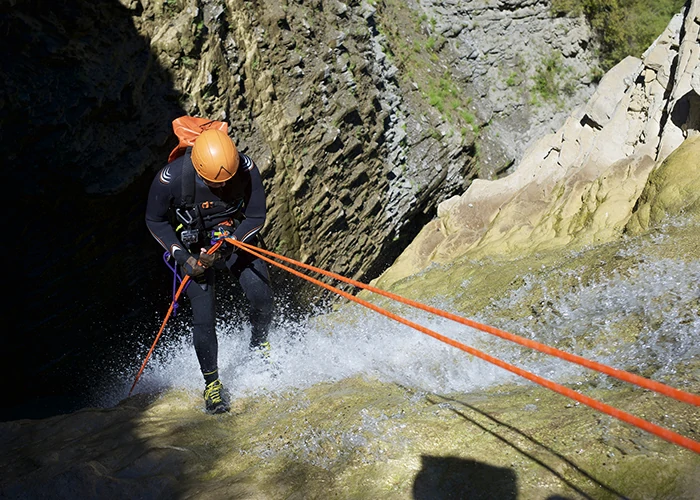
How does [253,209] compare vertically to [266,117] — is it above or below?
below

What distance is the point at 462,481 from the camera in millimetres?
2949

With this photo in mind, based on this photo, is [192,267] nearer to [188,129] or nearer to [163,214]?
[163,214]

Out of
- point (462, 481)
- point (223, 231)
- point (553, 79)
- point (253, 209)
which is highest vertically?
point (553, 79)

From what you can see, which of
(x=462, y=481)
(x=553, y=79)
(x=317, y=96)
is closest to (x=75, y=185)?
(x=317, y=96)

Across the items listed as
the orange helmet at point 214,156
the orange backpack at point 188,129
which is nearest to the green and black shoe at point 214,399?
the orange helmet at point 214,156

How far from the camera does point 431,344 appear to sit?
536 cm

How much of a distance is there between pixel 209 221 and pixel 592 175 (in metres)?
5.50

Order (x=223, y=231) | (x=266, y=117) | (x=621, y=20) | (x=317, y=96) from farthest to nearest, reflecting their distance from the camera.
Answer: (x=621, y=20) → (x=317, y=96) → (x=266, y=117) → (x=223, y=231)

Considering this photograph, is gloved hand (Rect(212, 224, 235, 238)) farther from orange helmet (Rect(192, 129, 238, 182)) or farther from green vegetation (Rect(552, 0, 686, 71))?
green vegetation (Rect(552, 0, 686, 71))

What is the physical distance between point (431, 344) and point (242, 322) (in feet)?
8.83

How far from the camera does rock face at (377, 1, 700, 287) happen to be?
7020mm

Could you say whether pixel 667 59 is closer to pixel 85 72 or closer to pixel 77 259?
pixel 85 72

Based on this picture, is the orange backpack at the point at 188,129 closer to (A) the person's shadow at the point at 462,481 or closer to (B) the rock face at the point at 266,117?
(B) the rock face at the point at 266,117

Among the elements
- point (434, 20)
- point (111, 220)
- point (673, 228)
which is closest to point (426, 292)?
point (673, 228)
